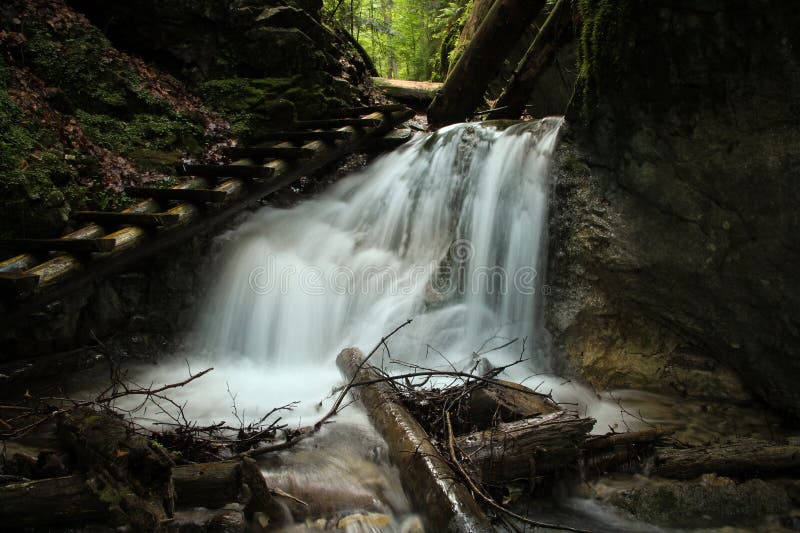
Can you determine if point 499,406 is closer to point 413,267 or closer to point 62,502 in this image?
point 62,502

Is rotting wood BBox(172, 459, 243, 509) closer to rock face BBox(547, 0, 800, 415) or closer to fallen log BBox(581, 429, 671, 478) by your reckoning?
fallen log BBox(581, 429, 671, 478)

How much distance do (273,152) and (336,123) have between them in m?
1.42

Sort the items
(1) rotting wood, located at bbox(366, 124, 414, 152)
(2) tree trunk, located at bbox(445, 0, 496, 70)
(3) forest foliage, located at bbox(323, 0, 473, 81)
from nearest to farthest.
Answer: (1) rotting wood, located at bbox(366, 124, 414, 152) < (2) tree trunk, located at bbox(445, 0, 496, 70) < (3) forest foliage, located at bbox(323, 0, 473, 81)

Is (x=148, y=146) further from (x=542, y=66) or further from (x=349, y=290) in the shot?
(x=542, y=66)

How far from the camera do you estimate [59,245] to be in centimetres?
433

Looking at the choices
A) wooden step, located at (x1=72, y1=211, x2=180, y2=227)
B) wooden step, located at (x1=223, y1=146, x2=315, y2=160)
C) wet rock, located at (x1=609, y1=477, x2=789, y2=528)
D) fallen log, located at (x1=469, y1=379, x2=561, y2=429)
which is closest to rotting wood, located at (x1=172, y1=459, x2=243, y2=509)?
fallen log, located at (x1=469, y1=379, x2=561, y2=429)

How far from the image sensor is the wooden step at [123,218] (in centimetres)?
484

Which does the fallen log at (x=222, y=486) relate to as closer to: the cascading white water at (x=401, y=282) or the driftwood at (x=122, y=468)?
the driftwood at (x=122, y=468)

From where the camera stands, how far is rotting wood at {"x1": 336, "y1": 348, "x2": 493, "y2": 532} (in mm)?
2480

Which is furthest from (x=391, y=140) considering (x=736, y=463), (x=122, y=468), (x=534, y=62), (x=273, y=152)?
(x=122, y=468)

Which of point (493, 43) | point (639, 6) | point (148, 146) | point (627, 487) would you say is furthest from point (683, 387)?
point (148, 146)

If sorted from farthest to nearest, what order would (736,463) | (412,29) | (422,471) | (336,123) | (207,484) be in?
(412,29) → (336,123) → (736,463) → (422,471) → (207,484)

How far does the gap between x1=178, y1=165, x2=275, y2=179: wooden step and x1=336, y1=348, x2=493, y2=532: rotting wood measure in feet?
10.9

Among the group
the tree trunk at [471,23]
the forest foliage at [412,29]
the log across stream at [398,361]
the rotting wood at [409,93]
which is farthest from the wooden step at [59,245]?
the forest foliage at [412,29]
